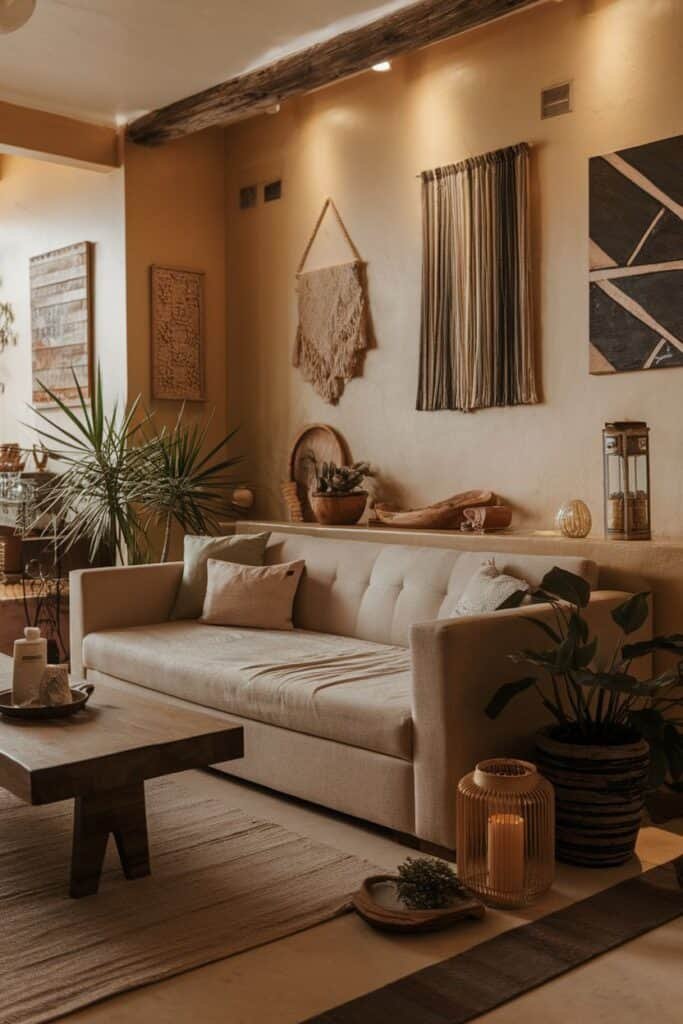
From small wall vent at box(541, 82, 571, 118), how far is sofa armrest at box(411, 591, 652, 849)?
2395mm

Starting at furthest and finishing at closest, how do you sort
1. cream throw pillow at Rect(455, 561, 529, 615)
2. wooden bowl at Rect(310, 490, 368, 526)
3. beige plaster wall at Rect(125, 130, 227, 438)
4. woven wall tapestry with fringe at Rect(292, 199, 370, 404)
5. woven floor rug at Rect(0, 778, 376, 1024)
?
beige plaster wall at Rect(125, 130, 227, 438)
woven wall tapestry with fringe at Rect(292, 199, 370, 404)
wooden bowl at Rect(310, 490, 368, 526)
cream throw pillow at Rect(455, 561, 529, 615)
woven floor rug at Rect(0, 778, 376, 1024)

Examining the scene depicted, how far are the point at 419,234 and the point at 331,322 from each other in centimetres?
71

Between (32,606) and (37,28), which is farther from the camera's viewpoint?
(32,606)

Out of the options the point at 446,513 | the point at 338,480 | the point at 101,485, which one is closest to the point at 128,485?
the point at 101,485

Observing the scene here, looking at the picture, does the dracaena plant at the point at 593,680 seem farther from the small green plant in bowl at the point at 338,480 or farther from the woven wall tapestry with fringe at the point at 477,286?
the small green plant in bowl at the point at 338,480

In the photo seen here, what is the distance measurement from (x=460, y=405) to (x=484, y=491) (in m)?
0.42

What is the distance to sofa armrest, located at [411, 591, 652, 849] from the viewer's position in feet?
9.71

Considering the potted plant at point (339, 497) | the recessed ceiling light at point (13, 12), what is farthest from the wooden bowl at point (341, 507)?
the recessed ceiling light at point (13, 12)

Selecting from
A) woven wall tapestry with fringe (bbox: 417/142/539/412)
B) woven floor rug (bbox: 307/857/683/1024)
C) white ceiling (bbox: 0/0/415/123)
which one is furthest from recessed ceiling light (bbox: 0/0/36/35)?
woven floor rug (bbox: 307/857/683/1024)

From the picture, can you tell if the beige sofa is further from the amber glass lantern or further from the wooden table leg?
the wooden table leg

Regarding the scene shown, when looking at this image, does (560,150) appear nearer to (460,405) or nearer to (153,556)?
(460,405)

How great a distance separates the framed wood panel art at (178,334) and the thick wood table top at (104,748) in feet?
10.9

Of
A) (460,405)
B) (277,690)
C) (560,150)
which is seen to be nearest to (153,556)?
(460,405)

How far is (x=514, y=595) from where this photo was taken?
3.15m
